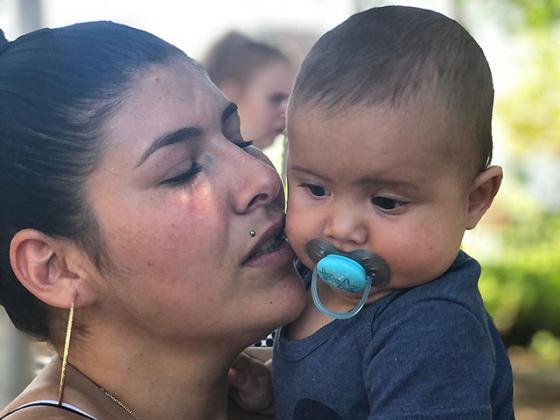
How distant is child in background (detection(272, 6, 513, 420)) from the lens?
1701 mm

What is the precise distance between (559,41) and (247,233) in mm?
7811

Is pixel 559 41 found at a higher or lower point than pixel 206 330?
lower

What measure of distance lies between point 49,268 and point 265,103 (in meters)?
2.45

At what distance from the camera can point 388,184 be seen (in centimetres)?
173

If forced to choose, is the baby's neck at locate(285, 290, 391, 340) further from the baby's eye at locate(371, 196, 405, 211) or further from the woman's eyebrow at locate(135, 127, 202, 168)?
the woman's eyebrow at locate(135, 127, 202, 168)

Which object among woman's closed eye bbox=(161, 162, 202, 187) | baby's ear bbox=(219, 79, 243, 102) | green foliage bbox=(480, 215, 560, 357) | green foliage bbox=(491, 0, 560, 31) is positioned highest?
woman's closed eye bbox=(161, 162, 202, 187)

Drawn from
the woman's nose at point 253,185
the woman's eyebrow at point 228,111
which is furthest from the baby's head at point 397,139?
the woman's eyebrow at point 228,111

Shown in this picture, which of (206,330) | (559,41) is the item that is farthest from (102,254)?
(559,41)

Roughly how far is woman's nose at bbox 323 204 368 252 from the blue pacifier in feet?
0.06

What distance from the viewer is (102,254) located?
196 cm

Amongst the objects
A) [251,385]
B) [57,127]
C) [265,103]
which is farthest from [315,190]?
[265,103]

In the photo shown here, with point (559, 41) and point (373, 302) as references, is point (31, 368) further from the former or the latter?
point (559, 41)

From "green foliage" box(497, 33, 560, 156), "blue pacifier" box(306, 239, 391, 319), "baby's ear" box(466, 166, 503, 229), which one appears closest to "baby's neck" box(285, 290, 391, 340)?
"blue pacifier" box(306, 239, 391, 319)

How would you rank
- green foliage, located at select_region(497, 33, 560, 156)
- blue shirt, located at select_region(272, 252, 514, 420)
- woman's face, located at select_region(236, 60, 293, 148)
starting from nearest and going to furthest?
blue shirt, located at select_region(272, 252, 514, 420), woman's face, located at select_region(236, 60, 293, 148), green foliage, located at select_region(497, 33, 560, 156)
